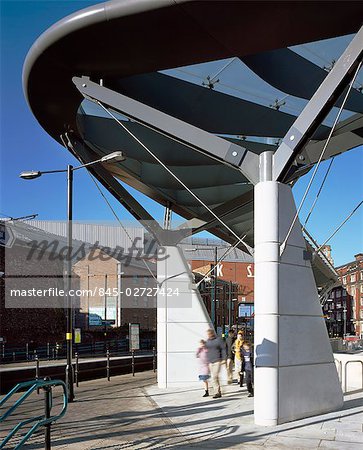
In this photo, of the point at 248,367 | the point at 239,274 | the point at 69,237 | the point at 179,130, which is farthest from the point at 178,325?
the point at 239,274

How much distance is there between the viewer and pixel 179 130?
11531 millimetres

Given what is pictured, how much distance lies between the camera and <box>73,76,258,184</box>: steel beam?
432 inches

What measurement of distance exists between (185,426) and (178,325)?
22.8 feet

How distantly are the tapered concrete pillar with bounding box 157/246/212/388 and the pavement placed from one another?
7.40ft

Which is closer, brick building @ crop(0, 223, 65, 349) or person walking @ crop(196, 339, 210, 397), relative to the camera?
person walking @ crop(196, 339, 210, 397)

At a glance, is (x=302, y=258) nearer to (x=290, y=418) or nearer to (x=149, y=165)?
(x=290, y=418)

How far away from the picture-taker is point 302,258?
36.1ft

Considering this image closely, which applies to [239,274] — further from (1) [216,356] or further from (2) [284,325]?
(2) [284,325]

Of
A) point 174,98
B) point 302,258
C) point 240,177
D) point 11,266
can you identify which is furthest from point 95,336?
point 302,258

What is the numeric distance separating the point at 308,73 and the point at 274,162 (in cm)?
409

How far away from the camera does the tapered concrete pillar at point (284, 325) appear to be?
10.1m

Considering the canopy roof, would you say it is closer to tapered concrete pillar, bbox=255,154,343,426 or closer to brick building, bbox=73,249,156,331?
tapered concrete pillar, bbox=255,154,343,426

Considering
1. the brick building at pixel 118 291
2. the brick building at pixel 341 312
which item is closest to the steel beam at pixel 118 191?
the brick building at pixel 118 291

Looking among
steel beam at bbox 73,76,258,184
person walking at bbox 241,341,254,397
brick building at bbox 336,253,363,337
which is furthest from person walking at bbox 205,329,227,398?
brick building at bbox 336,253,363,337
